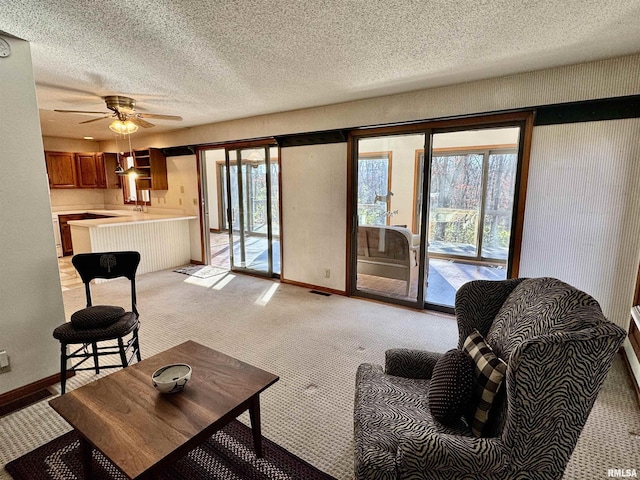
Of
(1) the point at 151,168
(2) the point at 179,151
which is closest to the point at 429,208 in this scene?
(2) the point at 179,151

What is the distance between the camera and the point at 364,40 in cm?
223

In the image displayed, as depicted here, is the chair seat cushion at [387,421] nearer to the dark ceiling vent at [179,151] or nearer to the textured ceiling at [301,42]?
the textured ceiling at [301,42]

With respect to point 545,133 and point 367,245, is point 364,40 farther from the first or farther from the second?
point 367,245

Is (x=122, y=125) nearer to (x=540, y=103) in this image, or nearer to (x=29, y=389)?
(x=29, y=389)

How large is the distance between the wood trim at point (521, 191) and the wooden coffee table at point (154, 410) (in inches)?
106

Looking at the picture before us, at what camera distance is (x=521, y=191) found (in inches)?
123

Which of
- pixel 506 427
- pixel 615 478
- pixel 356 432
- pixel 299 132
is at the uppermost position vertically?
pixel 299 132

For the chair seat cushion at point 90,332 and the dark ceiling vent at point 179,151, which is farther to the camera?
the dark ceiling vent at point 179,151

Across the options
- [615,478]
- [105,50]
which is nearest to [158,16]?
[105,50]

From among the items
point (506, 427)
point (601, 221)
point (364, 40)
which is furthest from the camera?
point (601, 221)

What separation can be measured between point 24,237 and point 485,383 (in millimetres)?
2877

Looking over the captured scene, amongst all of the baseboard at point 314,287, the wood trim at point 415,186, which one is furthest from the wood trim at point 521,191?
the baseboard at point 314,287

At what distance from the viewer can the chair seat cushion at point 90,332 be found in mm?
2084

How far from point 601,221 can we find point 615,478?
6.53ft
